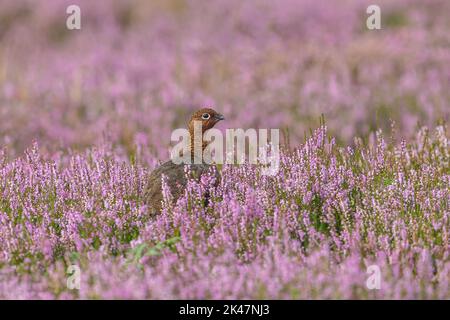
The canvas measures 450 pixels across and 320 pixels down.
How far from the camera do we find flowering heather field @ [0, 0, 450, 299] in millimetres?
4254

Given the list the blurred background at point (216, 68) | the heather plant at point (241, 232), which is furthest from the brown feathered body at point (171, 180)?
the blurred background at point (216, 68)

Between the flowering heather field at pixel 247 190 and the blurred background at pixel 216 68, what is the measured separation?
0.14 feet

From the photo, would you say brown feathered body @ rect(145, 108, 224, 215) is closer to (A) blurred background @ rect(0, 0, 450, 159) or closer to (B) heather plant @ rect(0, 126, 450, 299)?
(B) heather plant @ rect(0, 126, 450, 299)

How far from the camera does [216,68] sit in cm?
1289

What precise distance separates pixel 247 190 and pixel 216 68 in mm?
8073

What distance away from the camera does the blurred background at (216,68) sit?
34.5 ft

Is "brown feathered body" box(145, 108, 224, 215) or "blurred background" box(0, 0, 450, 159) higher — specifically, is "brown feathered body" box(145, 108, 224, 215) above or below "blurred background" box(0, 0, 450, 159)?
below

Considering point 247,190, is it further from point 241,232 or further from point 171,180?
point 171,180

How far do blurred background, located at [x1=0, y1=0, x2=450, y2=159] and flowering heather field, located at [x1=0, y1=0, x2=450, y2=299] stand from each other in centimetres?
4

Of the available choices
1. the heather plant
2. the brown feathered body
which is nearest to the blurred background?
the brown feathered body

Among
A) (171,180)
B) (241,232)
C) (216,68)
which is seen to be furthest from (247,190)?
(216,68)

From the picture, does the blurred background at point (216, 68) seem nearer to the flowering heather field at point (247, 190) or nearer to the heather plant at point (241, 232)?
the flowering heather field at point (247, 190)
